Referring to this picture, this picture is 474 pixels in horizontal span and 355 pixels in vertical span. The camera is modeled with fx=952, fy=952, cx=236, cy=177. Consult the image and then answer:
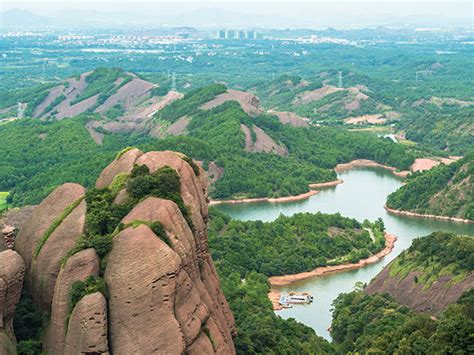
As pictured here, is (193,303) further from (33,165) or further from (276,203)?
(33,165)

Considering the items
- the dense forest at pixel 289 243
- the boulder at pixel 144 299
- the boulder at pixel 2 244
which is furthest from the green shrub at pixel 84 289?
the dense forest at pixel 289 243

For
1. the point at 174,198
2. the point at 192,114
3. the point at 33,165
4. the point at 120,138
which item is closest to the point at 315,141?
the point at 192,114

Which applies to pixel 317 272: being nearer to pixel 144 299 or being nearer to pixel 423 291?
pixel 423 291

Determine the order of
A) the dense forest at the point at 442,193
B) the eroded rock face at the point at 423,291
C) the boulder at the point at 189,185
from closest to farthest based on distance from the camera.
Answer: the boulder at the point at 189,185
the eroded rock face at the point at 423,291
the dense forest at the point at 442,193

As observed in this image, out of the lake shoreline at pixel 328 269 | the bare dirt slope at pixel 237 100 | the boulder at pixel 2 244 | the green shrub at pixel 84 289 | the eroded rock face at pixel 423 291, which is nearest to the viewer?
the green shrub at pixel 84 289

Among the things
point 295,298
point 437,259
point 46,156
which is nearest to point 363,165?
point 46,156

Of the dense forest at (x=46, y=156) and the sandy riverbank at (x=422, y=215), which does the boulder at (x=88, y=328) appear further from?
the dense forest at (x=46, y=156)

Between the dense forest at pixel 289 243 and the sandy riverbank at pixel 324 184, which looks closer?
the dense forest at pixel 289 243

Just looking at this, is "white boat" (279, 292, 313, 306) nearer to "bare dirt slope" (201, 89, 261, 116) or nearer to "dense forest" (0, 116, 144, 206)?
"dense forest" (0, 116, 144, 206)

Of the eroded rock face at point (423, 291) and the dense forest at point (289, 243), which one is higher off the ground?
the eroded rock face at point (423, 291)
